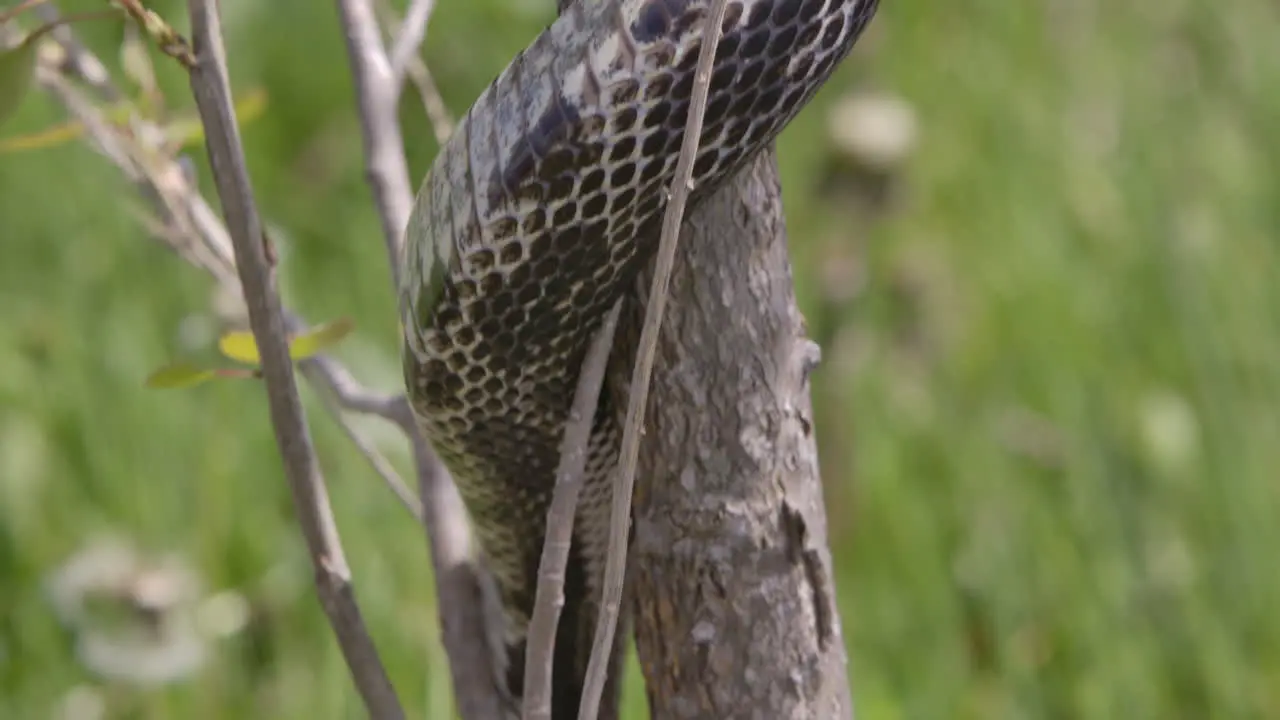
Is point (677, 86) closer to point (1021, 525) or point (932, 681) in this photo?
point (932, 681)

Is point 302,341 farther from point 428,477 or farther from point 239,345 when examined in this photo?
point 428,477

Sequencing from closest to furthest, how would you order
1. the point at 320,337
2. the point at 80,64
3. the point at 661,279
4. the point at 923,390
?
1. the point at 661,279
2. the point at 320,337
3. the point at 80,64
4. the point at 923,390

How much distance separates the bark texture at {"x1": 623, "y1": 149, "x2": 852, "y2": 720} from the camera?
55 cm

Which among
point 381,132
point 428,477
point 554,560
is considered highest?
point 381,132

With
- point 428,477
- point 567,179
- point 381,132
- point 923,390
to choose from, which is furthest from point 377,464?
point 923,390

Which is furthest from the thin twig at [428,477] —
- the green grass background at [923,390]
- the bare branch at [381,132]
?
the green grass background at [923,390]

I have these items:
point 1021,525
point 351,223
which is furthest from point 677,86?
point 351,223

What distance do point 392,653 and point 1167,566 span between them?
819mm

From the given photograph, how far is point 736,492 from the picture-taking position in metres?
0.57

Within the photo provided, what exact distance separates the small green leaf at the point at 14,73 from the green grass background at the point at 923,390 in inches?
21.6

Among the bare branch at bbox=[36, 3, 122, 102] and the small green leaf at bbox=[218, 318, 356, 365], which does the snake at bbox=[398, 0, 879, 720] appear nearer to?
the small green leaf at bbox=[218, 318, 356, 365]

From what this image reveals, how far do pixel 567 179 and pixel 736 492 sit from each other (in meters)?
0.14

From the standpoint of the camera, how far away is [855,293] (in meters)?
1.68

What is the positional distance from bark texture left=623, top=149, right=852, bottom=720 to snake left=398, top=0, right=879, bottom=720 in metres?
0.03
